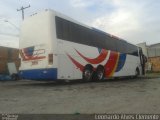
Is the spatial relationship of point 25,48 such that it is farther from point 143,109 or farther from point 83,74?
point 143,109

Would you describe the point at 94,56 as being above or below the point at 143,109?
above

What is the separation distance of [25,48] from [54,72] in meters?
2.35

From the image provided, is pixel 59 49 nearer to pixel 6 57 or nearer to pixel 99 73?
pixel 99 73

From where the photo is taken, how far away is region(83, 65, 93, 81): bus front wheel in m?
17.5

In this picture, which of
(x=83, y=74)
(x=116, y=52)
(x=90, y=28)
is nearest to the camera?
(x=83, y=74)

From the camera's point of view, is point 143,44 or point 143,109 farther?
point 143,44

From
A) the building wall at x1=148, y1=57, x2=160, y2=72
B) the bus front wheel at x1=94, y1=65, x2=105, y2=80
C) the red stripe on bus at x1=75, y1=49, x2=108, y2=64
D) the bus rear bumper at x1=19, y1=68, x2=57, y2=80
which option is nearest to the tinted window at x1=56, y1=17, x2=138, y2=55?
the red stripe on bus at x1=75, y1=49, x2=108, y2=64

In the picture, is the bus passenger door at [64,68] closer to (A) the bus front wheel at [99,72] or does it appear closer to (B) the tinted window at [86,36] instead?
(B) the tinted window at [86,36]

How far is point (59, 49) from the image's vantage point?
1523 cm

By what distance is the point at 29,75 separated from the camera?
51.8 ft

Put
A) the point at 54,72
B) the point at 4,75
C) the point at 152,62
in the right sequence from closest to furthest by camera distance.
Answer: the point at 54,72
the point at 4,75
the point at 152,62

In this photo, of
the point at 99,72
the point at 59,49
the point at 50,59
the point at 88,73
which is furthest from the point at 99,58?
the point at 50,59

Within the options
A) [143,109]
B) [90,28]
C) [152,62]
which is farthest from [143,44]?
[143,109]

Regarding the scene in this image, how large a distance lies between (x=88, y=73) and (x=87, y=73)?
0.36 ft
